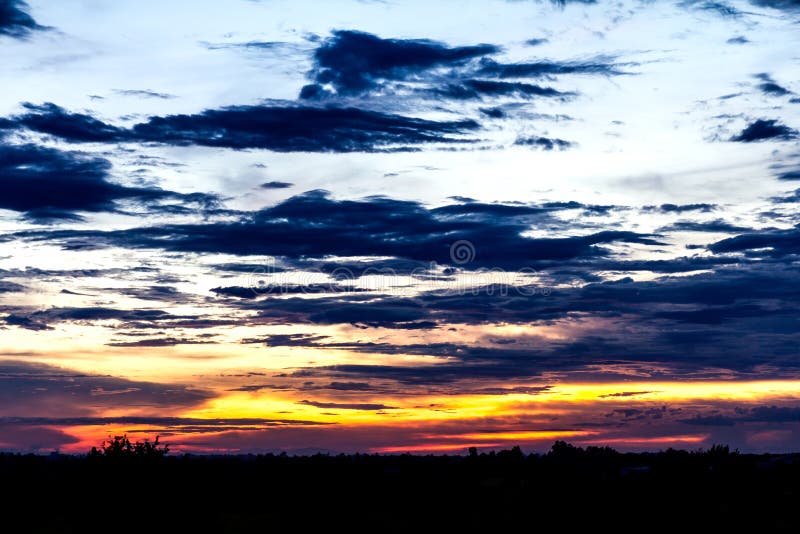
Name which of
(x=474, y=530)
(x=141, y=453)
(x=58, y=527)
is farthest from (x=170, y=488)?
(x=474, y=530)

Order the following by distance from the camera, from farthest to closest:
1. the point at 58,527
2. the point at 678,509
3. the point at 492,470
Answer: the point at 492,470 → the point at 678,509 → the point at 58,527

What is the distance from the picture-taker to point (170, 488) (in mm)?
96125

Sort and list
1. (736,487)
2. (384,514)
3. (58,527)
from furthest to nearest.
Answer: (736,487)
(384,514)
(58,527)

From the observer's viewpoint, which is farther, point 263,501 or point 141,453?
point 263,501

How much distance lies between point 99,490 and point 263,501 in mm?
28388

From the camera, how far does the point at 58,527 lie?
85562 mm

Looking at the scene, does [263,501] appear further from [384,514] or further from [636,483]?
[636,483]


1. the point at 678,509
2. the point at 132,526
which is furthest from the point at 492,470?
the point at 132,526

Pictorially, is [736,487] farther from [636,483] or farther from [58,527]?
[58,527]

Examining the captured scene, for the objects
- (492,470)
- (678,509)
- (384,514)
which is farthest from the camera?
(492,470)

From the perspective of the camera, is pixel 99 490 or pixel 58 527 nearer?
pixel 58 527

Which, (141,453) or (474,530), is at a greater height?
(141,453)

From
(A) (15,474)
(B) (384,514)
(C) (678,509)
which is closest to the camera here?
(C) (678,509)

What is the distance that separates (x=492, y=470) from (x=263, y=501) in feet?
226
